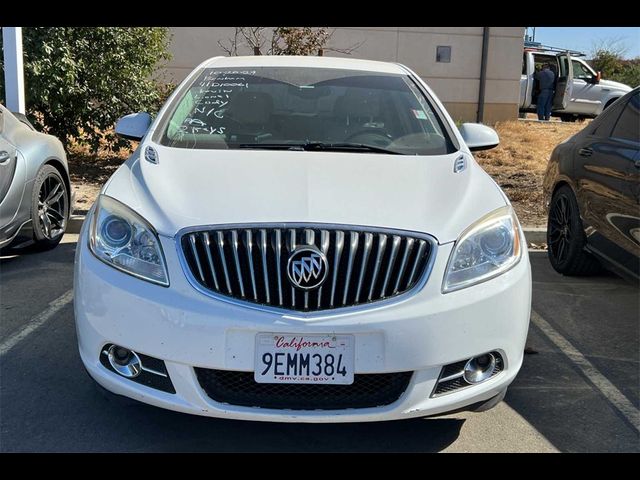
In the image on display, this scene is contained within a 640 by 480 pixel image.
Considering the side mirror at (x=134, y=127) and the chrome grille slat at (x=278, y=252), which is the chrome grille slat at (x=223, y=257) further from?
the side mirror at (x=134, y=127)

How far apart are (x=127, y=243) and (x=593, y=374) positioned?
8.39ft

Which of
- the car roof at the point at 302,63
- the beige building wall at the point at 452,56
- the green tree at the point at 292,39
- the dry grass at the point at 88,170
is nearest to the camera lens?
the car roof at the point at 302,63

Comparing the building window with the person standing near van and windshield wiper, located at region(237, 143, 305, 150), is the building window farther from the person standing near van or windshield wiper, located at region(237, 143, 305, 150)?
windshield wiper, located at region(237, 143, 305, 150)

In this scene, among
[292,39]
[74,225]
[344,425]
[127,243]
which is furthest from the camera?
[292,39]

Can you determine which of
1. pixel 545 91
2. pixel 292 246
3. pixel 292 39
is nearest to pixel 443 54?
pixel 545 91

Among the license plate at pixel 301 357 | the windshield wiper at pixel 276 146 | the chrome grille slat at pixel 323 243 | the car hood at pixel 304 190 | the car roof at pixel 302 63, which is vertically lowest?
the license plate at pixel 301 357

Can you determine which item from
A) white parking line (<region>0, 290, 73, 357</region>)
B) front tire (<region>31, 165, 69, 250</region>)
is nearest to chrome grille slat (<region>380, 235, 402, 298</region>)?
white parking line (<region>0, 290, 73, 357</region>)

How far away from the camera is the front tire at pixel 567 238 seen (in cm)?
511

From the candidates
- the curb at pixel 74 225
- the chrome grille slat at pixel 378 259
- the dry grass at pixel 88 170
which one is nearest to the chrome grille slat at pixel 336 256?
the chrome grille slat at pixel 378 259

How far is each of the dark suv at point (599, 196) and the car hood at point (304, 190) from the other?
1410mm

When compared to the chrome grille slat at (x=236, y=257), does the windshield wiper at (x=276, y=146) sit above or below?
above

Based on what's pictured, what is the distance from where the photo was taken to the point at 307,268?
→ 8.05ft

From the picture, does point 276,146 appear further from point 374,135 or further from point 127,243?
point 127,243

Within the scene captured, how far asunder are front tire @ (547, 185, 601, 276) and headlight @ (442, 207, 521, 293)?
247 centimetres
